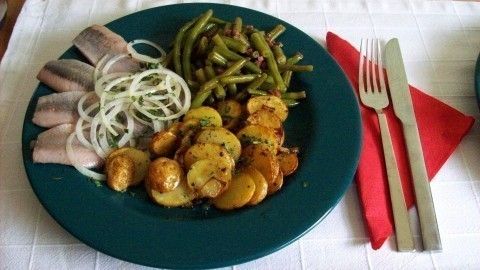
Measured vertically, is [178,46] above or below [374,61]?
above

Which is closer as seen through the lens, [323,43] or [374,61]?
[374,61]

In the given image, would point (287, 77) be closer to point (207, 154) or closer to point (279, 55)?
point (279, 55)

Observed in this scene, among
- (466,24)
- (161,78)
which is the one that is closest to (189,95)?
(161,78)

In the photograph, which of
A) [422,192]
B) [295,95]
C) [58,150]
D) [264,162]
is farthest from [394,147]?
[58,150]

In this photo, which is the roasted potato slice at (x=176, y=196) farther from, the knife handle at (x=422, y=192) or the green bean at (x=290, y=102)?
the knife handle at (x=422, y=192)

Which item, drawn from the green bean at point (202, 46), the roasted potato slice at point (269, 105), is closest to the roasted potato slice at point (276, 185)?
the roasted potato slice at point (269, 105)
